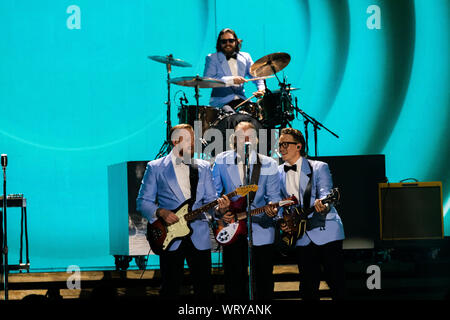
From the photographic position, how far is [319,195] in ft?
16.8

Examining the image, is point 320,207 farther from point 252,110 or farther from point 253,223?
point 252,110

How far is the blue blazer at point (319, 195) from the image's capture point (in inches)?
198

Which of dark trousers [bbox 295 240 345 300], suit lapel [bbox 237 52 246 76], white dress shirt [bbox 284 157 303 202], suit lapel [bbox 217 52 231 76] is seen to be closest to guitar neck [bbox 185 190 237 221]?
white dress shirt [bbox 284 157 303 202]

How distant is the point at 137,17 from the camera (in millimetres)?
9039

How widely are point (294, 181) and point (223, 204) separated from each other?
62 cm

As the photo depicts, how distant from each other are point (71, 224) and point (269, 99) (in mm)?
3396

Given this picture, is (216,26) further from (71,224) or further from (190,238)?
(190,238)

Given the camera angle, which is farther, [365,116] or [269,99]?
[365,116]

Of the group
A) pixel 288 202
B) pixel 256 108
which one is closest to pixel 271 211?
pixel 288 202

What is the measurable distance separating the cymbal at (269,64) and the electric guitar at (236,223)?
235cm

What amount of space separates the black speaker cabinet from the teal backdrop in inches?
90.5

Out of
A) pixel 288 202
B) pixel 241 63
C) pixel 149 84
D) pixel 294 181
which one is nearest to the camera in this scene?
pixel 288 202
